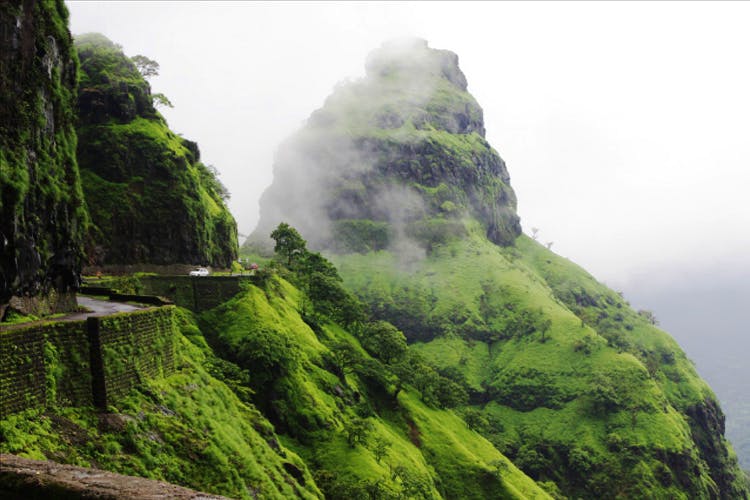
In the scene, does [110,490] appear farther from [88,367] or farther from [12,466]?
[88,367]

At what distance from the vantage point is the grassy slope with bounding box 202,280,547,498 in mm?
58281

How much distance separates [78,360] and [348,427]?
41111 millimetres

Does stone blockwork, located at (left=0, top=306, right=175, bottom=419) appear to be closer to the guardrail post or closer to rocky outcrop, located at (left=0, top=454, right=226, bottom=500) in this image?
the guardrail post

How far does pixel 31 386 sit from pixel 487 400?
16758 centimetres

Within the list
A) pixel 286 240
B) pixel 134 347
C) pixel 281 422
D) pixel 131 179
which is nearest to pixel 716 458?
pixel 286 240

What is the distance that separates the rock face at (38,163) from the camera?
30.5m

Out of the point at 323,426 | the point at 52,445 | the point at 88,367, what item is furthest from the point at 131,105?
the point at 52,445

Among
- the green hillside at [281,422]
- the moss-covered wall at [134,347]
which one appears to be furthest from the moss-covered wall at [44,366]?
the moss-covered wall at [134,347]

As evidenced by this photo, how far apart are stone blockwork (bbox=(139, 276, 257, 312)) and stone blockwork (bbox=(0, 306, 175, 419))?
27.6m

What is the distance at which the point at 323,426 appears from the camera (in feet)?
200

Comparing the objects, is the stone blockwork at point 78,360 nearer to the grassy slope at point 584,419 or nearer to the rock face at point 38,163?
the rock face at point 38,163

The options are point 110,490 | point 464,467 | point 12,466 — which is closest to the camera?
point 110,490

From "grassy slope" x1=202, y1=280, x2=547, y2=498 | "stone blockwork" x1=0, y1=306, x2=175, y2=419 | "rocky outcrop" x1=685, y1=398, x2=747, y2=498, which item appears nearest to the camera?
"stone blockwork" x1=0, y1=306, x2=175, y2=419

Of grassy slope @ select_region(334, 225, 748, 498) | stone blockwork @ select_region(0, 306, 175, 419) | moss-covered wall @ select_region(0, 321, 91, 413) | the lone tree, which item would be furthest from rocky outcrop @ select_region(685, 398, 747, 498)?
moss-covered wall @ select_region(0, 321, 91, 413)
